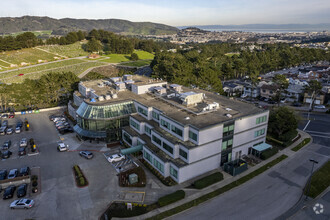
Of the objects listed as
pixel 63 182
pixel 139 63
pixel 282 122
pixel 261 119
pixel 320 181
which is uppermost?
pixel 139 63

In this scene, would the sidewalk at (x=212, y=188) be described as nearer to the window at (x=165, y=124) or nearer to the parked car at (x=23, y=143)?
the window at (x=165, y=124)

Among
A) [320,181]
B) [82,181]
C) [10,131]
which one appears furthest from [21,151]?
[320,181]

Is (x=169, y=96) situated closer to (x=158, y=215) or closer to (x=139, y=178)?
(x=139, y=178)

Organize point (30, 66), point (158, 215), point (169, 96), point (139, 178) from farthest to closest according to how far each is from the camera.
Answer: point (30, 66)
point (169, 96)
point (139, 178)
point (158, 215)

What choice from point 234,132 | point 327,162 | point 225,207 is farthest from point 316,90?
point 225,207

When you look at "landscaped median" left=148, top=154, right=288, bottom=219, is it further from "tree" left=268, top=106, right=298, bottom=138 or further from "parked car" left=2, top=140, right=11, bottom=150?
"parked car" left=2, top=140, right=11, bottom=150

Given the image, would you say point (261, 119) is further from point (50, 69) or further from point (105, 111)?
point (50, 69)
